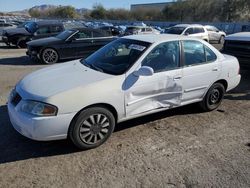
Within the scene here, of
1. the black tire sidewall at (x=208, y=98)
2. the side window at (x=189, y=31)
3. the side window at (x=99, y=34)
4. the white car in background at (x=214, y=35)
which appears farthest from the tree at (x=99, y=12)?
the black tire sidewall at (x=208, y=98)

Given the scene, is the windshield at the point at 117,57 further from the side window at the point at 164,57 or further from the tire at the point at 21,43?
the tire at the point at 21,43

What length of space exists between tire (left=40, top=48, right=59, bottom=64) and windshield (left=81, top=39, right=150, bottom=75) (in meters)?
6.64

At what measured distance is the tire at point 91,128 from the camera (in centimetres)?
401

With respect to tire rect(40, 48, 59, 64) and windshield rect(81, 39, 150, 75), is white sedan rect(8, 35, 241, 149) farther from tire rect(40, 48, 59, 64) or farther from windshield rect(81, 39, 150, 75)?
tire rect(40, 48, 59, 64)

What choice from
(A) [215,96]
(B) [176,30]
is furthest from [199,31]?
(A) [215,96]

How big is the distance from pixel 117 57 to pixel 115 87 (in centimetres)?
93

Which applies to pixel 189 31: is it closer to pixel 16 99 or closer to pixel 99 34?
pixel 99 34

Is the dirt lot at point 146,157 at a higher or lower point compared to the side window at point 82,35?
lower

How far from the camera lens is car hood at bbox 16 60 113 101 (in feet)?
13.1

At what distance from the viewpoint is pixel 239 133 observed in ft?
16.2

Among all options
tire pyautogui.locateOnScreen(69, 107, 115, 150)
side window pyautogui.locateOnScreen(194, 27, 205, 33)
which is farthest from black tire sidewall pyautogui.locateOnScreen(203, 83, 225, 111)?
side window pyautogui.locateOnScreen(194, 27, 205, 33)

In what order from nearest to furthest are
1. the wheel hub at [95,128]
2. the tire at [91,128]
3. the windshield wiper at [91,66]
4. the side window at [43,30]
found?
the tire at [91,128] → the wheel hub at [95,128] → the windshield wiper at [91,66] → the side window at [43,30]

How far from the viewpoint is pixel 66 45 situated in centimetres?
1175

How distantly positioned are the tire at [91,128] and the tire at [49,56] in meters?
7.96
